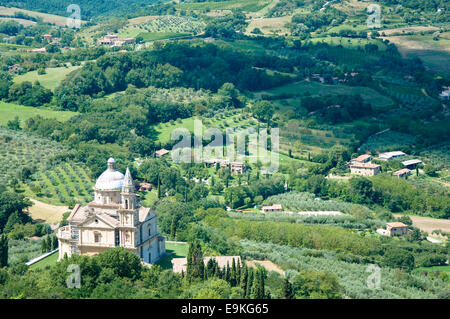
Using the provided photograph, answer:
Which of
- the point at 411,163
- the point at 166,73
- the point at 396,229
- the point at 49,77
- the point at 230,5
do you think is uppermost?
the point at 230,5

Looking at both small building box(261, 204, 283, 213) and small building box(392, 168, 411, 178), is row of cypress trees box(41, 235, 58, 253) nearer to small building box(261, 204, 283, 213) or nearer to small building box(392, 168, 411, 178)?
small building box(261, 204, 283, 213)

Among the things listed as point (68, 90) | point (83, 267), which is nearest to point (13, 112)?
point (68, 90)

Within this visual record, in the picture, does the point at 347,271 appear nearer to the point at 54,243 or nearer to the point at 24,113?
the point at 54,243

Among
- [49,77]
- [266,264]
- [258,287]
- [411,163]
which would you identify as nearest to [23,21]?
Answer: [49,77]

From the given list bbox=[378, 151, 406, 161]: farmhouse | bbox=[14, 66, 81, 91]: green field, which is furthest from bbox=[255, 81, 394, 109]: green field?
bbox=[14, 66, 81, 91]: green field

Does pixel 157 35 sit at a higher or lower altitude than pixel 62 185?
higher

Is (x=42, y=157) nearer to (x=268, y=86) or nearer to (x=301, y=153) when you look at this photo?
(x=301, y=153)

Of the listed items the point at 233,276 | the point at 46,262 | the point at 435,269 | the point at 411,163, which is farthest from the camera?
the point at 411,163
